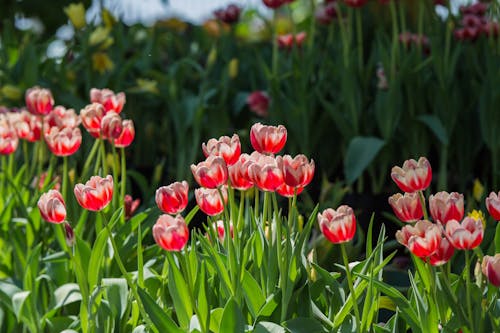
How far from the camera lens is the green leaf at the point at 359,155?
2510mm

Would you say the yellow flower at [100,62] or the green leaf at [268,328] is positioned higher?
the yellow flower at [100,62]

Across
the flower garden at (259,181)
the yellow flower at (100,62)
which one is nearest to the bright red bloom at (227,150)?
the flower garden at (259,181)

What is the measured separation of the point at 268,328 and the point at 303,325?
6cm

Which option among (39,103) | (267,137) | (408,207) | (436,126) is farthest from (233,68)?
(408,207)

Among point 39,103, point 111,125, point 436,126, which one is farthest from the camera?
point 436,126

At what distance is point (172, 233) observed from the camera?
3.52ft

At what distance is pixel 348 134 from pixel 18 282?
1.29 metres

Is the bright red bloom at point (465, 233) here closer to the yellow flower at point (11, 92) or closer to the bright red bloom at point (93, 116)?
the bright red bloom at point (93, 116)

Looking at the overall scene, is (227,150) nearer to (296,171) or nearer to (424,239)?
(296,171)

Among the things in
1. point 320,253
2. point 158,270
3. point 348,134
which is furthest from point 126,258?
point 348,134

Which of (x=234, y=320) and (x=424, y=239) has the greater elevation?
(x=424, y=239)

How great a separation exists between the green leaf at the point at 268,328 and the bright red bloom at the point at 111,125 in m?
0.50

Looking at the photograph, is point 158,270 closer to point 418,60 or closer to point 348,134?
point 348,134

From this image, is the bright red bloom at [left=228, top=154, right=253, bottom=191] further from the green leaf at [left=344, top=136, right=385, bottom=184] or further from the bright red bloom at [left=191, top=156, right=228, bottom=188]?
the green leaf at [left=344, top=136, right=385, bottom=184]
